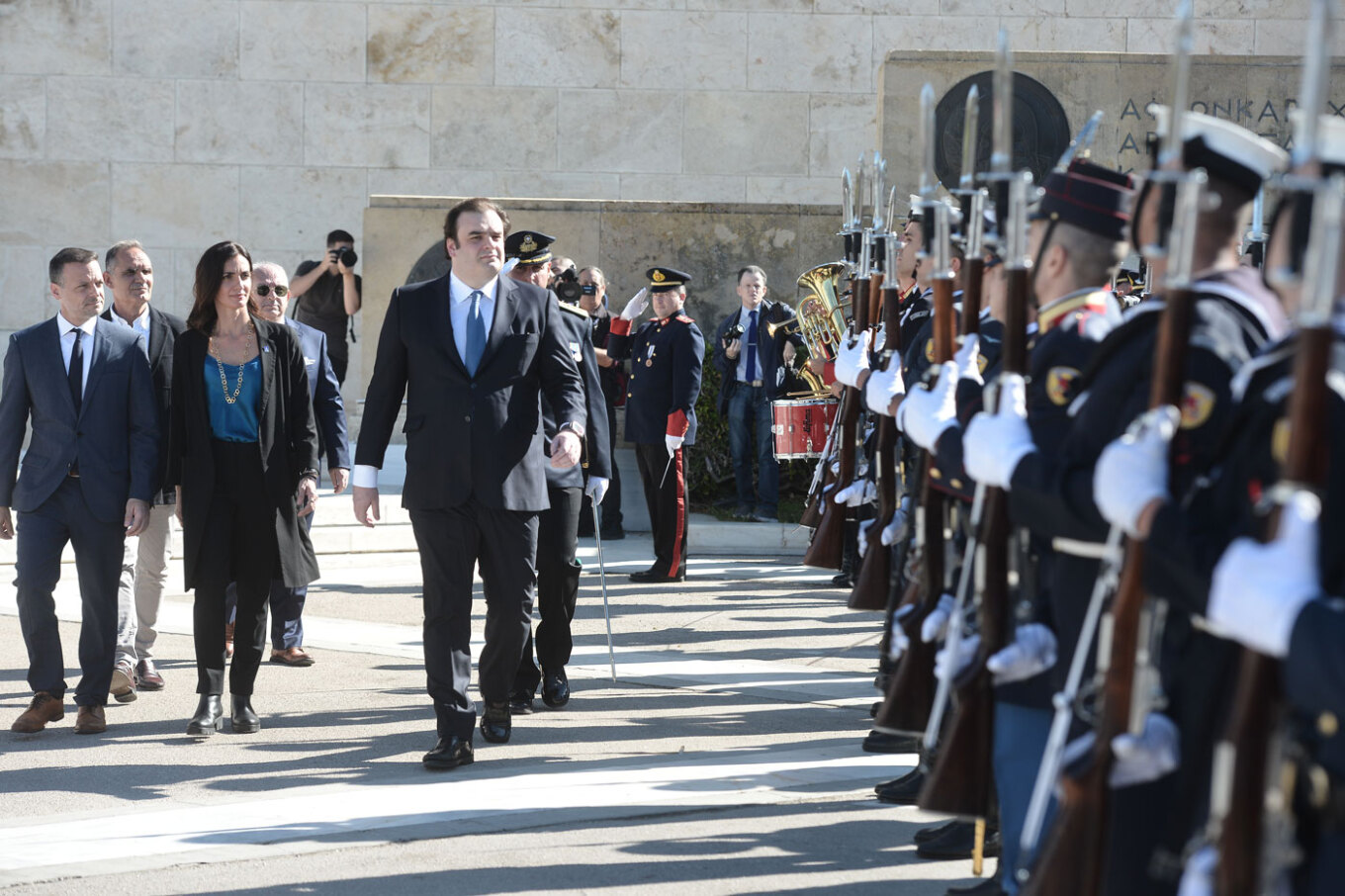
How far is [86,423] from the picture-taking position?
7.15 meters

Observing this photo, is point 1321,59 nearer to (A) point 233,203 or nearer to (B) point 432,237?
(B) point 432,237

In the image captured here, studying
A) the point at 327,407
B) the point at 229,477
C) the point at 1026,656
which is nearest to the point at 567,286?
the point at 327,407

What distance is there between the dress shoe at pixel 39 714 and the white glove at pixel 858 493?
342 centimetres

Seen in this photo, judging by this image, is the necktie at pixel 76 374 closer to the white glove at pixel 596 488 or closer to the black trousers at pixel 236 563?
the black trousers at pixel 236 563

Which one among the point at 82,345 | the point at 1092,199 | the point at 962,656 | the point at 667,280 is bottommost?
the point at 962,656

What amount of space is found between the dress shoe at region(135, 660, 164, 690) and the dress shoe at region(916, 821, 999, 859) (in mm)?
4318

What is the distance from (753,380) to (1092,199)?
382 inches

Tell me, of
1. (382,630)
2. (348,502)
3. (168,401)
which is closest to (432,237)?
(348,502)

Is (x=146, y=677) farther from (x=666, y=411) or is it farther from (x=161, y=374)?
(x=666, y=411)

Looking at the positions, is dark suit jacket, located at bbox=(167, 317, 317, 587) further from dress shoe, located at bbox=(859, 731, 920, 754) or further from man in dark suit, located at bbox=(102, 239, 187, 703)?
dress shoe, located at bbox=(859, 731, 920, 754)

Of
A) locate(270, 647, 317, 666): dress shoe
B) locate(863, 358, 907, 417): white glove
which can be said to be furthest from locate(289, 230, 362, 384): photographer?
locate(863, 358, 907, 417): white glove

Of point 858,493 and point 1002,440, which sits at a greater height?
point 1002,440

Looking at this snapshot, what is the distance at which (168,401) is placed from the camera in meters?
7.51

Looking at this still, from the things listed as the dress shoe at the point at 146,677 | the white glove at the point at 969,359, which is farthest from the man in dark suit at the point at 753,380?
the white glove at the point at 969,359
